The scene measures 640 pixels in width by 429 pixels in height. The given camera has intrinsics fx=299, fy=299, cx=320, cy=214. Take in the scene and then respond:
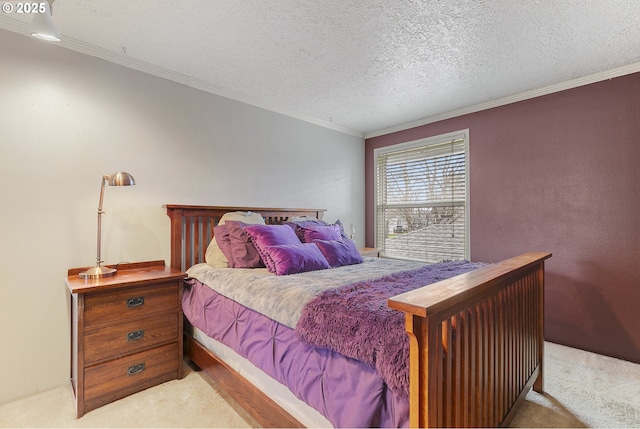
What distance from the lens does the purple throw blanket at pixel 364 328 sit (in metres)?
0.99

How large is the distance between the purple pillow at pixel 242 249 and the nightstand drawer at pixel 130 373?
724 mm

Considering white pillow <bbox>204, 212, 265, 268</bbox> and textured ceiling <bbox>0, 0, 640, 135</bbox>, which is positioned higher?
textured ceiling <bbox>0, 0, 640, 135</bbox>

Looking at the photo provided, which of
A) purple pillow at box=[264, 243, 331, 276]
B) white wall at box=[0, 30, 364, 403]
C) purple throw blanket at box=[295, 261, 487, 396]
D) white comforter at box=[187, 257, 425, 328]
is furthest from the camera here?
purple pillow at box=[264, 243, 331, 276]

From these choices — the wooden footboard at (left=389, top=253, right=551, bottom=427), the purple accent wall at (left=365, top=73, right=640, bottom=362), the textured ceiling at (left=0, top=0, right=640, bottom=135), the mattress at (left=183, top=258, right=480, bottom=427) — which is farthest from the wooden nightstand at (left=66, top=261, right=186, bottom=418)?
the purple accent wall at (left=365, top=73, right=640, bottom=362)

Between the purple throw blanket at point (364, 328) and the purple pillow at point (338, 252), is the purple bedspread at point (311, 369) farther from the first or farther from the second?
the purple pillow at point (338, 252)

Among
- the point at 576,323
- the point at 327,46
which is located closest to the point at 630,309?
the point at 576,323

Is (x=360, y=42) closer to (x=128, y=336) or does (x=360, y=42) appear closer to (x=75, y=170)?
(x=75, y=170)

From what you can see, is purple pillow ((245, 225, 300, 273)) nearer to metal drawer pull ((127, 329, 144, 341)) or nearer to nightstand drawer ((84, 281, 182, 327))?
nightstand drawer ((84, 281, 182, 327))

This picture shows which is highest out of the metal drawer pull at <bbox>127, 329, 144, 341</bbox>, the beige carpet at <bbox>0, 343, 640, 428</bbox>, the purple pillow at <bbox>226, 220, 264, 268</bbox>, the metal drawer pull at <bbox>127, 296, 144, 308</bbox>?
the purple pillow at <bbox>226, 220, 264, 268</bbox>

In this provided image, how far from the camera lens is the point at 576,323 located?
103 inches

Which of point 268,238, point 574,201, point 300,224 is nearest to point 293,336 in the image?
point 268,238

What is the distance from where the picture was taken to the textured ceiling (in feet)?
5.70

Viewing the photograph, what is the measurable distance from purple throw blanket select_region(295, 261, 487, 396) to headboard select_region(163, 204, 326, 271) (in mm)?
1574

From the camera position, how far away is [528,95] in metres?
2.86
